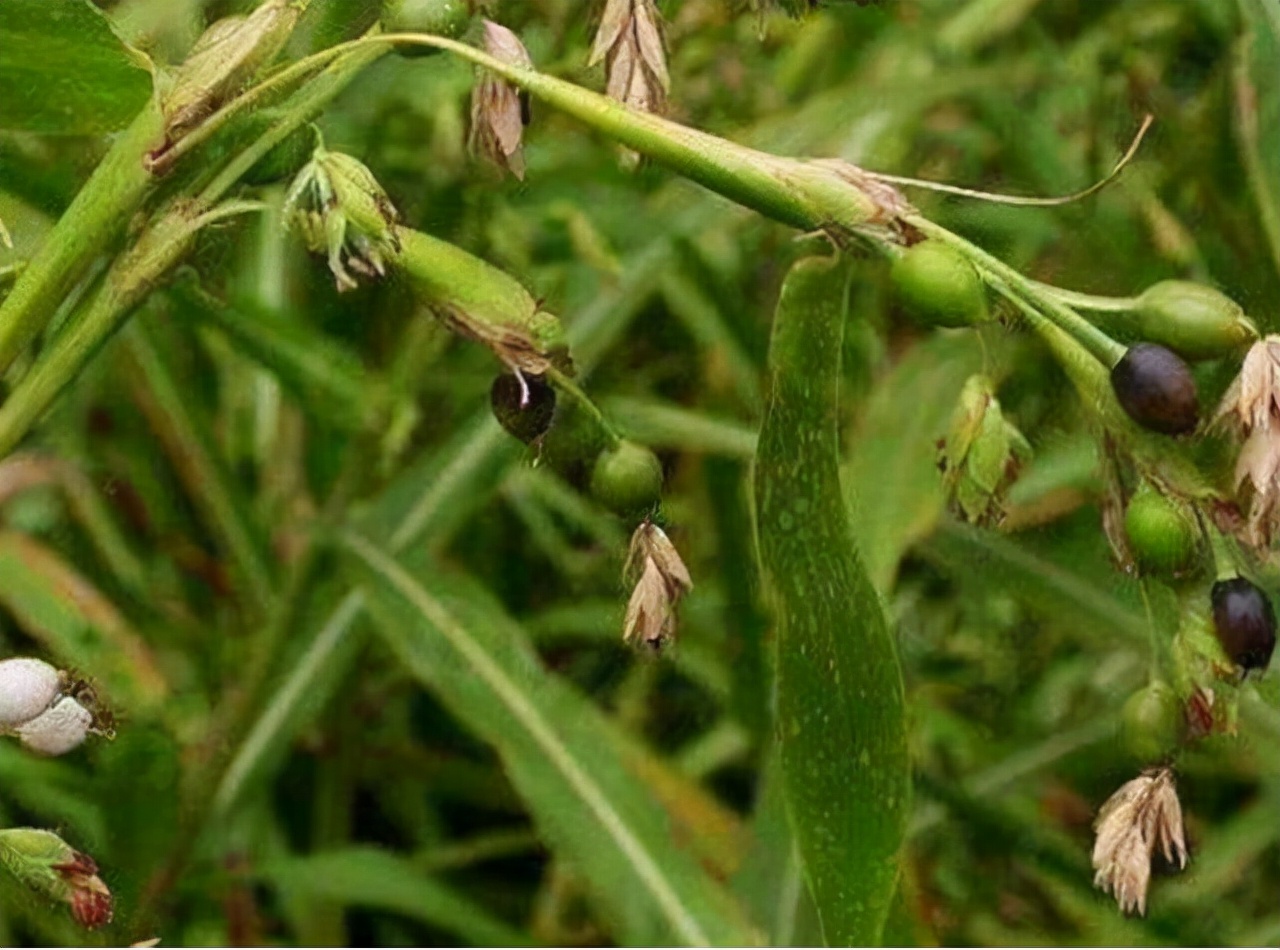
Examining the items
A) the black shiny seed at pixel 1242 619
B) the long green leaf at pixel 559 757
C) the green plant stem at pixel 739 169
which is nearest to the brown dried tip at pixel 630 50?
the green plant stem at pixel 739 169

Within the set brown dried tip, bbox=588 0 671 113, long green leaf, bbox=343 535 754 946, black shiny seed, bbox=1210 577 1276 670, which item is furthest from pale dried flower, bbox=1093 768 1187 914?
long green leaf, bbox=343 535 754 946

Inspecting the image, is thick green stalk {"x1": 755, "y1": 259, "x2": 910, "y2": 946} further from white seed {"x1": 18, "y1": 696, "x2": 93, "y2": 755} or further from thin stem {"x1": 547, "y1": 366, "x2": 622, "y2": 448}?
white seed {"x1": 18, "y1": 696, "x2": 93, "y2": 755}

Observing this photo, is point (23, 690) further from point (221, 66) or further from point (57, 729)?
point (221, 66)

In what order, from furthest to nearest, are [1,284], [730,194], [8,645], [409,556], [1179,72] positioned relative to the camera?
[1179,72] < [8,645] < [409,556] < [1,284] < [730,194]

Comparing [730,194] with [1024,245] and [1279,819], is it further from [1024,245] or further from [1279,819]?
[1279,819]

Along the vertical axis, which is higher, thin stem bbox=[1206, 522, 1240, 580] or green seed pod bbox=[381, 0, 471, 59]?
green seed pod bbox=[381, 0, 471, 59]

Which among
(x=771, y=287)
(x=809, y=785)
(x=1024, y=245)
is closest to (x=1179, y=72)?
(x=1024, y=245)
